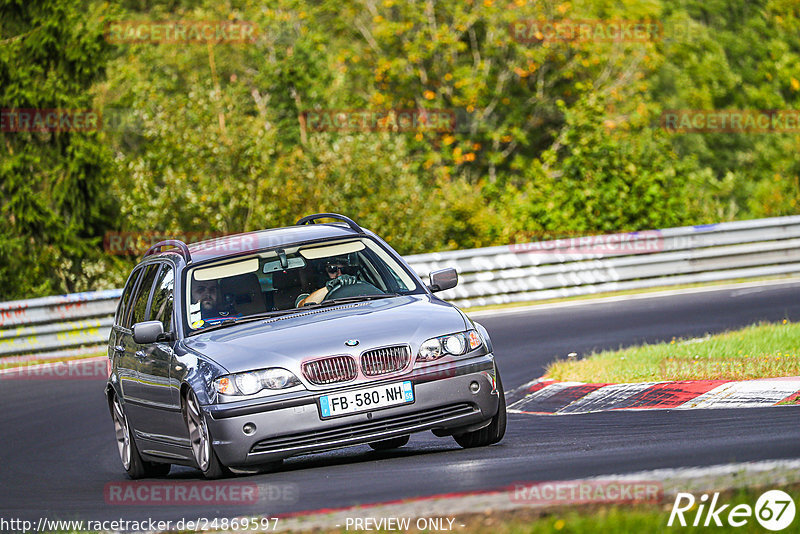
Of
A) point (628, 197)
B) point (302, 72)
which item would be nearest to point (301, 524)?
point (628, 197)

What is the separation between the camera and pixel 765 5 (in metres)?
60.8

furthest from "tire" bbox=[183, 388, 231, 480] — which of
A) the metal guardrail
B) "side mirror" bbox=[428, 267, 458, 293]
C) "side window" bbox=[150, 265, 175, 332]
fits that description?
the metal guardrail

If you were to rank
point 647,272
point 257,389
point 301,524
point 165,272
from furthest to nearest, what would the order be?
point 647,272
point 165,272
point 257,389
point 301,524

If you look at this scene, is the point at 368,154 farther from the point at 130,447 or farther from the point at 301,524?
the point at 301,524

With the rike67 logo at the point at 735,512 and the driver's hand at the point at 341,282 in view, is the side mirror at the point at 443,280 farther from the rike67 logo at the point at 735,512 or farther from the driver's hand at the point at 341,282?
the rike67 logo at the point at 735,512

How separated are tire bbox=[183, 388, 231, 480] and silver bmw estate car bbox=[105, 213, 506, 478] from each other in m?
0.01

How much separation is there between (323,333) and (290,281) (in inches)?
47.2

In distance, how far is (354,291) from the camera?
355 inches

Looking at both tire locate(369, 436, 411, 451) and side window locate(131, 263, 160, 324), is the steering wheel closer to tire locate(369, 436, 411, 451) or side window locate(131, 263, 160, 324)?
tire locate(369, 436, 411, 451)

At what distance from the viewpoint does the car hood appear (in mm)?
7777

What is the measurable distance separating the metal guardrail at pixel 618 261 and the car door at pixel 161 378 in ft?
37.3

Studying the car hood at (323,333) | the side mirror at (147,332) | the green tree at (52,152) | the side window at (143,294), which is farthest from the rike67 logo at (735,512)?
the green tree at (52,152)

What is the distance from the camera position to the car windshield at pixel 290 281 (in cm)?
884

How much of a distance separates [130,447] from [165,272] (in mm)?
1342
